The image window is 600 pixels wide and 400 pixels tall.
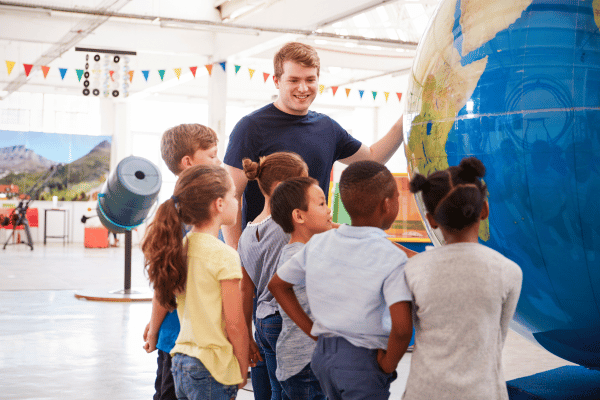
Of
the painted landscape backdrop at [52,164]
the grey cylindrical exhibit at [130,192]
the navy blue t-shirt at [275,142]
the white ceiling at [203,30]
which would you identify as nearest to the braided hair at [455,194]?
the navy blue t-shirt at [275,142]

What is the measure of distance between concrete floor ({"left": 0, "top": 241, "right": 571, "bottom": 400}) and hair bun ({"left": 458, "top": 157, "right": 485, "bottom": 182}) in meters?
1.96

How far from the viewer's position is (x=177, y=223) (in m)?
1.90

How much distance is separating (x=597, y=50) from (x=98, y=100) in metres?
16.5

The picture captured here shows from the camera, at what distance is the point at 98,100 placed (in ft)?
55.4

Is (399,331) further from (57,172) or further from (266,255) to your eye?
(57,172)

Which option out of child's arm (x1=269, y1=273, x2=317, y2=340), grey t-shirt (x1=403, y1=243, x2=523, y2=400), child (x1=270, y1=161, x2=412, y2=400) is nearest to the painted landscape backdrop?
child's arm (x1=269, y1=273, x2=317, y2=340)

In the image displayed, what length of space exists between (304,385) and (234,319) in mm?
279

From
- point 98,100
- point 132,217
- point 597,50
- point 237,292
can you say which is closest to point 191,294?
point 237,292

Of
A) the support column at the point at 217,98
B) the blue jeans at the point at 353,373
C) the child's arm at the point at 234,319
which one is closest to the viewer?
the blue jeans at the point at 353,373

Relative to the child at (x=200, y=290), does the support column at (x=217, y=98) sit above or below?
above

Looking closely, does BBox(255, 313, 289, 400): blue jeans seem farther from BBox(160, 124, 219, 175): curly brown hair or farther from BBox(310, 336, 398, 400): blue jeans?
BBox(160, 124, 219, 175): curly brown hair

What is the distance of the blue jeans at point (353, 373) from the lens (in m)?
1.55

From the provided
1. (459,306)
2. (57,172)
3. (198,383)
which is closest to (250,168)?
(198,383)

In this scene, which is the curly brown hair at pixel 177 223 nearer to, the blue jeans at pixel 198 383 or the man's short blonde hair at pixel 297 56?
the blue jeans at pixel 198 383
